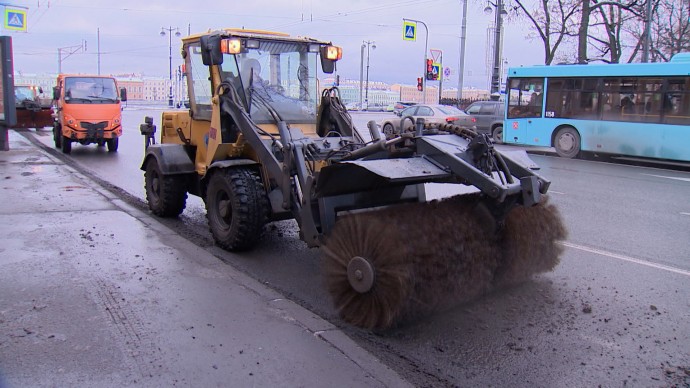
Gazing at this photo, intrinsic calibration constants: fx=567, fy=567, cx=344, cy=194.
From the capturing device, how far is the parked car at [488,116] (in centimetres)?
2341

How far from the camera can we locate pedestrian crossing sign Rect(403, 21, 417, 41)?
34531 mm

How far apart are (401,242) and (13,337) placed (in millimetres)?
2823

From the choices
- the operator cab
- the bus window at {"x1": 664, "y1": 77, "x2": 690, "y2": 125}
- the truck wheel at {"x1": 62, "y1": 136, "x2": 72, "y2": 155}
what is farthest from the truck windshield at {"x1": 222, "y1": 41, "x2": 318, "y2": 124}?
the bus window at {"x1": 664, "y1": 77, "x2": 690, "y2": 125}

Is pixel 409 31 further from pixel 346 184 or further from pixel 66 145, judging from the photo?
pixel 346 184

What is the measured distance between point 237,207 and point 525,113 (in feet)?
51.2

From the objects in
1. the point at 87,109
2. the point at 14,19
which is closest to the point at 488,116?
the point at 87,109

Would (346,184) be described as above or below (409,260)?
above

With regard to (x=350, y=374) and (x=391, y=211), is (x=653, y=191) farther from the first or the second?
(x=350, y=374)

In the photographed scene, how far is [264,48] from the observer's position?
669 centimetres

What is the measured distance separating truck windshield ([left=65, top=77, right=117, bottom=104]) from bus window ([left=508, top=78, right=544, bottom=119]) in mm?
13048

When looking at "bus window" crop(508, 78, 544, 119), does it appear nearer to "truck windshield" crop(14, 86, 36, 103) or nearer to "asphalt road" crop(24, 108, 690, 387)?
"asphalt road" crop(24, 108, 690, 387)

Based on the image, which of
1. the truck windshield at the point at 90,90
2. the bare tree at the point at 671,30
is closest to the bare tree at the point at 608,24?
the bare tree at the point at 671,30

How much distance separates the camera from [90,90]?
17.0 meters

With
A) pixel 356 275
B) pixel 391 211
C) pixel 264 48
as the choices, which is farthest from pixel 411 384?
pixel 264 48
